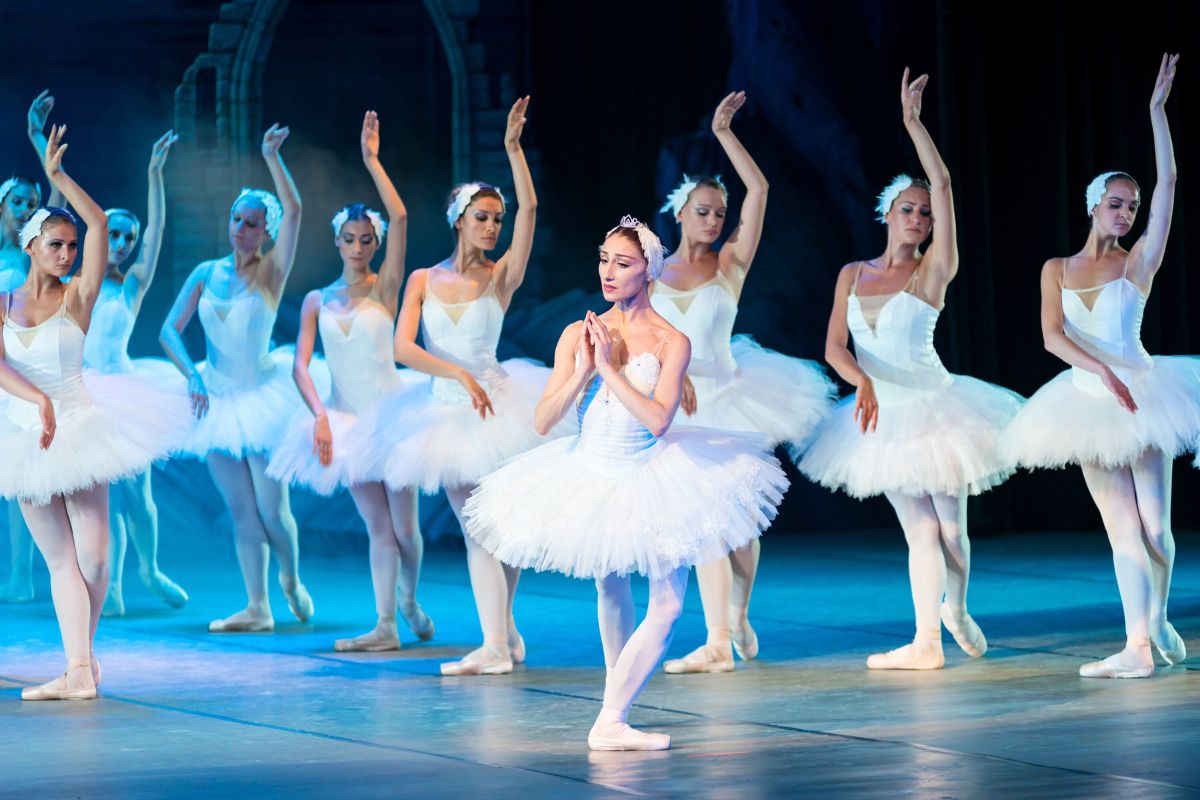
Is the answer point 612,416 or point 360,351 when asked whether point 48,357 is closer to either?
point 360,351

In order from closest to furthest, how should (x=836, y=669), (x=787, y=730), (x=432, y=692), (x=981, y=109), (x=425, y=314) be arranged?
(x=787, y=730) → (x=432, y=692) → (x=836, y=669) → (x=425, y=314) → (x=981, y=109)

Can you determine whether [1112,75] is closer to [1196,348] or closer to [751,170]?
[1196,348]

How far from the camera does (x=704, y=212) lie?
5426 mm

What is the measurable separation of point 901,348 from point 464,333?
1291mm

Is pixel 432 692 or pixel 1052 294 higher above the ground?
pixel 1052 294

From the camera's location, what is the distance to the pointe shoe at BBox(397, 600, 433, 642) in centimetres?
595

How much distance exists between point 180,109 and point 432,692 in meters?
4.73

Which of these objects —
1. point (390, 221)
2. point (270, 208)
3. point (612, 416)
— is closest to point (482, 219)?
point (390, 221)

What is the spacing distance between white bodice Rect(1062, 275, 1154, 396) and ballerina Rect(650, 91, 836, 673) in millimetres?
797

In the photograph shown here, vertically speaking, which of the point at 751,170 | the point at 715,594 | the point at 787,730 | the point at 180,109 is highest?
the point at 180,109

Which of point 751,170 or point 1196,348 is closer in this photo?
point 751,170

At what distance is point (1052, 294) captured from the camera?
5.16 meters

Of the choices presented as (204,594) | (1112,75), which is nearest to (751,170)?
(204,594)

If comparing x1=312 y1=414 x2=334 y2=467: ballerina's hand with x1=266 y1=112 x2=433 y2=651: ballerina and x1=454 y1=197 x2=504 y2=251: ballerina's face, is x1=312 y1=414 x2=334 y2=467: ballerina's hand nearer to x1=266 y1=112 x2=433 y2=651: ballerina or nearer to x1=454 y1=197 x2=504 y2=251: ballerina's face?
x1=266 y1=112 x2=433 y2=651: ballerina
